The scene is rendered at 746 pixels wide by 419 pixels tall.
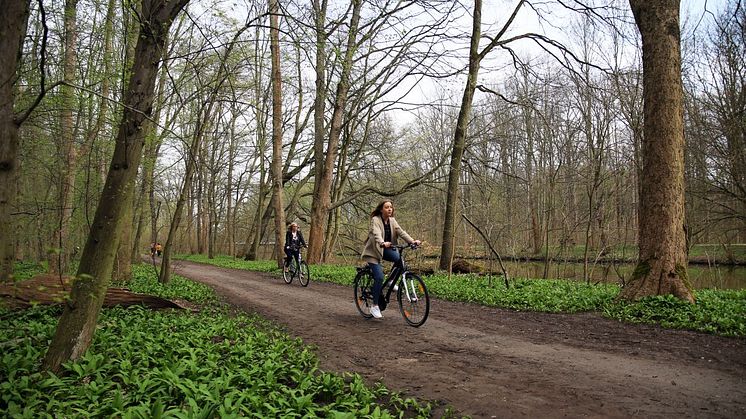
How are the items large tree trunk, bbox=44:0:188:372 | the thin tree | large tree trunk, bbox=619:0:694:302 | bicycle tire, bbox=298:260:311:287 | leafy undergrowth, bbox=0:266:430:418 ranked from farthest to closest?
the thin tree → bicycle tire, bbox=298:260:311:287 → large tree trunk, bbox=619:0:694:302 → large tree trunk, bbox=44:0:188:372 → leafy undergrowth, bbox=0:266:430:418

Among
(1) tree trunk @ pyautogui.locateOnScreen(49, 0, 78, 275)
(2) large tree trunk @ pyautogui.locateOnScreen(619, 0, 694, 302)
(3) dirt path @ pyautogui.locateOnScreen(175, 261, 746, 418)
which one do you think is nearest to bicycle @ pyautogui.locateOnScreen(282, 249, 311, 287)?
(3) dirt path @ pyautogui.locateOnScreen(175, 261, 746, 418)

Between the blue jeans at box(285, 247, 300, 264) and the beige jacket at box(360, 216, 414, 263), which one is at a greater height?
the beige jacket at box(360, 216, 414, 263)

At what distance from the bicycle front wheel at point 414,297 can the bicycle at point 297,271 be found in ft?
22.1

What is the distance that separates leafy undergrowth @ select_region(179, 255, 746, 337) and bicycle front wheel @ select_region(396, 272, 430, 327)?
274 cm

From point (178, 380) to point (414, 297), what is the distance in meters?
3.88

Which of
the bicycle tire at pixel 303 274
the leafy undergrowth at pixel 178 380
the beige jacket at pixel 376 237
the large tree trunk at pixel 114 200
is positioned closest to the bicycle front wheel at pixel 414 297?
the beige jacket at pixel 376 237

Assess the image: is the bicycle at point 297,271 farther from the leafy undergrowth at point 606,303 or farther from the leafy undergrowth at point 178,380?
the leafy undergrowth at point 178,380

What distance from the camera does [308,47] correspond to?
19.7 feet

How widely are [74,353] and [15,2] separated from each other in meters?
3.64

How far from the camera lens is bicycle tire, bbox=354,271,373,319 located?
802cm

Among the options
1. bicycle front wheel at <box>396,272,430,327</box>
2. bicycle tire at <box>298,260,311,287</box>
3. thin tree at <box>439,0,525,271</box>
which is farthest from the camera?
thin tree at <box>439,0,525,271</box>

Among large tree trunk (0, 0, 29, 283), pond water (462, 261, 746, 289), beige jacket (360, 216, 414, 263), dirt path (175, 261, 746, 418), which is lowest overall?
dirt path (175, 261, 746, 418)

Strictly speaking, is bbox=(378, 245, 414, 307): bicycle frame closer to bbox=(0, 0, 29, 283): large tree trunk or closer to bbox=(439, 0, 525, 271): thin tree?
bbox=(0, 0, 29, 283): large tree trunk

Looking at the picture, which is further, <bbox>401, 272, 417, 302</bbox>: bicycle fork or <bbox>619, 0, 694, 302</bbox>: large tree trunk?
<bbox>619, 0, 694, 302</bbox>: large tree trunk
